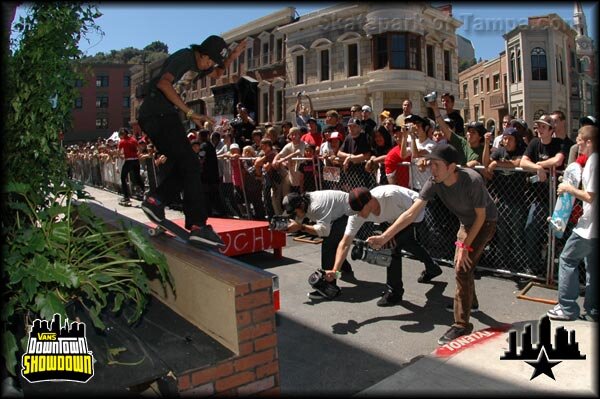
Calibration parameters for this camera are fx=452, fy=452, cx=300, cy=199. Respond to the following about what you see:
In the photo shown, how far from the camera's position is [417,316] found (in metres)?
4.62

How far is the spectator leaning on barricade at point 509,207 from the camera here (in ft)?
18.8

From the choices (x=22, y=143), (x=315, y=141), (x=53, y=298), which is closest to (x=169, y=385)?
(x=53, y=298)

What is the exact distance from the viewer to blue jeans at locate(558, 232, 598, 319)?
423 centimetres

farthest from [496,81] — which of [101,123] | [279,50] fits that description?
[101,123]

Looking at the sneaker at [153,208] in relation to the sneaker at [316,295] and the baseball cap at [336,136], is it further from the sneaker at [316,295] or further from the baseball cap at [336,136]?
the baseball cap at [336,136]

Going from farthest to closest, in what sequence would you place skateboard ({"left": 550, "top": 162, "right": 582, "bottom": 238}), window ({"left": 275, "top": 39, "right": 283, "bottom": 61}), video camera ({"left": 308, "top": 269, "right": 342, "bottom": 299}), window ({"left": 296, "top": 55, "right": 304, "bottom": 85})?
1. window ({"left": 275, "top": 39, "right": 283, "bottom": 61})
2. window ({"left": 296, "top": 55, "right": 304, "bottom": 85})
3. video camera ({"left": 308, "top": 269, "right": 342, "bottom": 299})
4. skateboard ({"left": 550, "top": 162, "right": 582, "bottom": 238})

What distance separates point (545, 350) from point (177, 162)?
134 inches

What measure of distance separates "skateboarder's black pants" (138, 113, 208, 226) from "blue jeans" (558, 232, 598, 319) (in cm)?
348

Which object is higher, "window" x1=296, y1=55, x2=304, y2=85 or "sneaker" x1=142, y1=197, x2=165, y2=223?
"window" x1=296, y1=55, x2=304, y2=85

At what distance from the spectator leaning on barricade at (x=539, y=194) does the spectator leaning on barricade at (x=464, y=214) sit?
179 cm

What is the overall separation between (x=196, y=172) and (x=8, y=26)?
1950 mm

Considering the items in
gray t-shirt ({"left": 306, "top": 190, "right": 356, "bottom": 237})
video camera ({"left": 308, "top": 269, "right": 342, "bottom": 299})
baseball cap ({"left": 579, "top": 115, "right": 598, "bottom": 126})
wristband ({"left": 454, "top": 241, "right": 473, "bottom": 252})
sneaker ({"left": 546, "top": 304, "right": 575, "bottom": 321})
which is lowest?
sneaker ({"left": 546, "top": 304, "right": 575, "bottom": 321})

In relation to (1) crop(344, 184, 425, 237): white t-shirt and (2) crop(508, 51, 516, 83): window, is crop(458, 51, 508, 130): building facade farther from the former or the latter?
(1) crop(344, 184, 425, 237): white t-shirt

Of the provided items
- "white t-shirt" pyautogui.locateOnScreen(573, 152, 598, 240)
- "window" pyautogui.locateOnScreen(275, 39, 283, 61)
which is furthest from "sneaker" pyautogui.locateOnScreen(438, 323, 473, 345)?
"window" pyautogui.locateOnScreen(275, 39, 283, 61)
